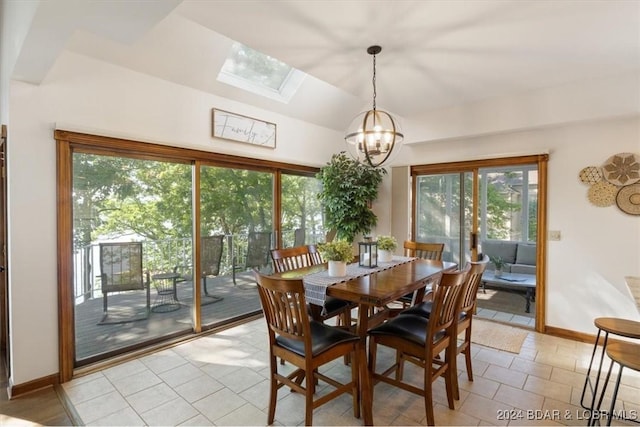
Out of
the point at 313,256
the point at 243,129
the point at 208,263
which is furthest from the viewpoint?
the point at 243,129

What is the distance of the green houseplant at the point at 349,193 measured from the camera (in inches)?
184

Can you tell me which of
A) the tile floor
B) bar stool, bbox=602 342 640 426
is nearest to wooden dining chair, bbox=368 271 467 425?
the tile floor

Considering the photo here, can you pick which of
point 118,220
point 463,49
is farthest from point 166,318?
point 463,49

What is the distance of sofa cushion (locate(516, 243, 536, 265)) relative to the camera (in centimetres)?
434

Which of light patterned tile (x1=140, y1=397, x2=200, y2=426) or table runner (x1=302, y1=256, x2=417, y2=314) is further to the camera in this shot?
table runner (x1=302, y1=256, x2=417, y2=314)

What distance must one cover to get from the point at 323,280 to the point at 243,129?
7.48 feet

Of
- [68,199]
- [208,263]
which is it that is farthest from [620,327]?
[68,199]

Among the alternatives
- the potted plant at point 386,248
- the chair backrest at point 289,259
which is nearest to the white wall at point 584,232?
the potted plant at point 386,248

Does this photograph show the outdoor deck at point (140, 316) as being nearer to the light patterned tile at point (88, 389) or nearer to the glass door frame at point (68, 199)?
the glass door frame at point (68, 199)

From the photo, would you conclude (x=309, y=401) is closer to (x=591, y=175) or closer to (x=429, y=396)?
(x=429, y=396)

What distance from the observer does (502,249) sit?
462 cm

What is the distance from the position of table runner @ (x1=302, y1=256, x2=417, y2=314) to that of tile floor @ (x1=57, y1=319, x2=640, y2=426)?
2.60 feet

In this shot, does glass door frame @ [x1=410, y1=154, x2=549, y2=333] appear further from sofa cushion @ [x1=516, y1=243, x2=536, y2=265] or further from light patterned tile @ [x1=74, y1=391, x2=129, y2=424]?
light patterned tile @ [x1=74, y1=391, x2=129, y2=424]

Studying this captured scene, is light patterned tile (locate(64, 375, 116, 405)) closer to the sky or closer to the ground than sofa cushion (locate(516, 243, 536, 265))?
closer to the ground
